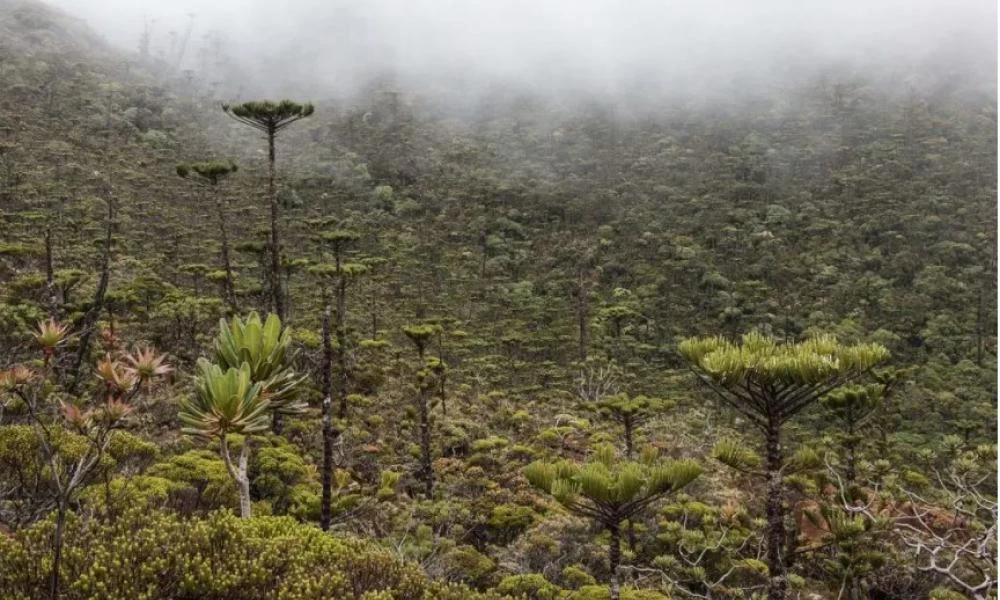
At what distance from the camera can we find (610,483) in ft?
19.0

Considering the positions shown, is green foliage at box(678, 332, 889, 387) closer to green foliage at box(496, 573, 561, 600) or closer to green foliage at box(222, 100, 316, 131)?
green foliage at box(496, 573, 561, 600)

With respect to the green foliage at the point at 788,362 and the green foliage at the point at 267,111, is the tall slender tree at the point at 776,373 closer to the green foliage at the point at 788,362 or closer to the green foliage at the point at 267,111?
the green foliage at the point at 788,362

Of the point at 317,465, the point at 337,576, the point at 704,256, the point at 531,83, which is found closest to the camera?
the point at 337,576

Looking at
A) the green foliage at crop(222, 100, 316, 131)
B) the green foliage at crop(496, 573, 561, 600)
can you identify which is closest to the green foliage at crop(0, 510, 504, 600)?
the green foliage at crop(496, 573, 561, 600)

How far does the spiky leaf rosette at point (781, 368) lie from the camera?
4.33 m

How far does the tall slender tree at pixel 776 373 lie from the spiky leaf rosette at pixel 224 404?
3.41 m

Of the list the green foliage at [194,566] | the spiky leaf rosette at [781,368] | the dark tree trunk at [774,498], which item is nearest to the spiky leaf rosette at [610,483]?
the dark tree trunk at [774,498]

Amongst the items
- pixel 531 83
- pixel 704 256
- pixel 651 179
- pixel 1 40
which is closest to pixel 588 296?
pixel 704 256

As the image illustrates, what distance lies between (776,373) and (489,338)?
2030cm

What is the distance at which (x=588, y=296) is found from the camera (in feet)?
95.7

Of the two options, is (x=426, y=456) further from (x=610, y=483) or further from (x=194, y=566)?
(x=194, y=566)

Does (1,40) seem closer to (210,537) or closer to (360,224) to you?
(360,224)

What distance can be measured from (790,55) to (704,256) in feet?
142

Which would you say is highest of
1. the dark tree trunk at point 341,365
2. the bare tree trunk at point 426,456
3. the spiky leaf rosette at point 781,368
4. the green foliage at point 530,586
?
the spiky leaf rosette at point 781,368
